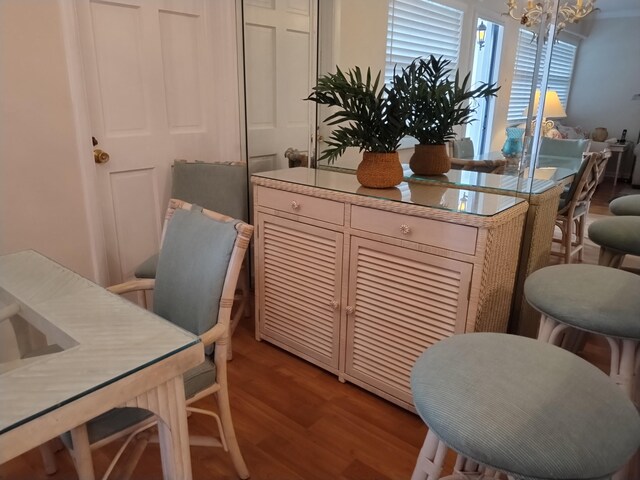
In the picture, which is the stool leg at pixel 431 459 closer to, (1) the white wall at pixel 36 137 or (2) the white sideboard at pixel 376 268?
(2) the white sideboard at pixel 376 268

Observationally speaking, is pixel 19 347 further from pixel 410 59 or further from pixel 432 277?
pixel 410 59

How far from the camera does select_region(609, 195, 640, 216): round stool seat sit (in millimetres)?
1755

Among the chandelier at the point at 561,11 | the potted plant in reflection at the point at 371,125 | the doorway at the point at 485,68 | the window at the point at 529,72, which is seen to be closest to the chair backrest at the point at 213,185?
the potted plant in reflection at the point at 371,125

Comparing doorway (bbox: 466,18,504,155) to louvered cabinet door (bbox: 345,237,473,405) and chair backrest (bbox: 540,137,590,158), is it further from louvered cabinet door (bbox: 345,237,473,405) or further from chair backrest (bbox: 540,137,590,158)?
louvered cabinet door (bbox: 345,237,473,405)

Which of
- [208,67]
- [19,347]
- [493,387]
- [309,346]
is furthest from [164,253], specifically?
[208,67]

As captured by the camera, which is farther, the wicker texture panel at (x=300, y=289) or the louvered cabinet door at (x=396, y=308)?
the wicker texture panel at (x=300, y=289)

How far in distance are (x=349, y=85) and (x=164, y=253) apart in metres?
0.94

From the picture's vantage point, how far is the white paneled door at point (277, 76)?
8.28 ft

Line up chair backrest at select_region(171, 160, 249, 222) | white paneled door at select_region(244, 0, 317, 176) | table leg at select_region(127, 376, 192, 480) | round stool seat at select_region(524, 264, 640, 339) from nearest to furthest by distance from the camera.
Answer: table leg at select_region(127, 376, 192, 480)
round stool seat at select_region(524, 264, 640, 339)
chair backrest at select_region(171, 160, 249, 222)
white paneled door at select_region(244, 0, 317, 176)

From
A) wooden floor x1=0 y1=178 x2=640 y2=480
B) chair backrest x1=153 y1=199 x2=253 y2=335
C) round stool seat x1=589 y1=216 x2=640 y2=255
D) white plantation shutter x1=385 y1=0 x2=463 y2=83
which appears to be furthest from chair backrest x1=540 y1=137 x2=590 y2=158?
chair backrest x1=153 y1=199 x2=253 y2=335

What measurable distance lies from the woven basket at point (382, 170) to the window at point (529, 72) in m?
0.48

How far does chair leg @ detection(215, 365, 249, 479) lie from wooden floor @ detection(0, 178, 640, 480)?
0.06 meters

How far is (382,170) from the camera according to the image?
6.00 feet

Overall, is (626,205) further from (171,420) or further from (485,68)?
(171,420)
